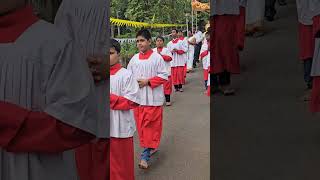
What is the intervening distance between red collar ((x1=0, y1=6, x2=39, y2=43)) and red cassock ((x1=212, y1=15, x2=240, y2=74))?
1055mm

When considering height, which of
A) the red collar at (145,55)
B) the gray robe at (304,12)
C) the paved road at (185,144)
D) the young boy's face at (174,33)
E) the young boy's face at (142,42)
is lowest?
the paved road at (185,144)

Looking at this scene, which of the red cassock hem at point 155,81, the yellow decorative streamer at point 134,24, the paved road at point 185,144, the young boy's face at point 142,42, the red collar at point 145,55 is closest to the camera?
the yellow decorative streamer at point 134,24

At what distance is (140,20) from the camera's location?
1.83 meters

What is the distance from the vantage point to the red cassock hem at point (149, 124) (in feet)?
10.3

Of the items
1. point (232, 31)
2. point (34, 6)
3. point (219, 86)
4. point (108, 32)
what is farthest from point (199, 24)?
point (34, 6)

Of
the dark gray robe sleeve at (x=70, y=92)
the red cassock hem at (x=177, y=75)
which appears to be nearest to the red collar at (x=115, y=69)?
the dark gray robe sleeve at (x=70, y=92)

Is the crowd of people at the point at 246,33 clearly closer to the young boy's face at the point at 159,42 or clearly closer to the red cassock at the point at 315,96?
the red cassock at the point at 315,96

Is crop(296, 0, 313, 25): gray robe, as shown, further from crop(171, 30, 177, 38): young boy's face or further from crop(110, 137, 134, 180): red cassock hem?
crop(110, 137, 134, 180): red cassock hem

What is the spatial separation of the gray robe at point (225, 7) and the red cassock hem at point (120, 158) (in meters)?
0.98

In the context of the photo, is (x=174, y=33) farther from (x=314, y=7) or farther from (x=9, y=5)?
(x=9, y=5)

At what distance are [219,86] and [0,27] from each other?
118 centimetres

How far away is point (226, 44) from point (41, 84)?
1103mm

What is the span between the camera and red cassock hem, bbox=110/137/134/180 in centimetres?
248

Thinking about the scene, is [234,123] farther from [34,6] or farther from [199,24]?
[34,6]
